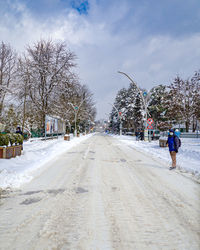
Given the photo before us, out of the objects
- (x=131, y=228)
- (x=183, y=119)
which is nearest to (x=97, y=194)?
(x=131, y=228)

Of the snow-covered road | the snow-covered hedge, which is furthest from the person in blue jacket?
the snow-covered hedge

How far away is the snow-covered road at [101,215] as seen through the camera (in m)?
2.22

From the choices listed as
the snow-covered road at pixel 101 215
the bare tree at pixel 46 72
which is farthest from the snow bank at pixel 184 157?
the bare tree at pixel 46 72

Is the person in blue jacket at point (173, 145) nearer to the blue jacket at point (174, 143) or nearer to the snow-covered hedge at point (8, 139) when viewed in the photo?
the blue jacket at point (174, 143)

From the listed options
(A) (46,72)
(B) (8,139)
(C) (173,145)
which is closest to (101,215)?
(C) (173,145)

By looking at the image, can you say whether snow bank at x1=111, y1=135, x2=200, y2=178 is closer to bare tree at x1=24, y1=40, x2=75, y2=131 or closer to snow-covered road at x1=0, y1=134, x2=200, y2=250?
snow-covered road at x1=0, y1=134, x2=200, y2=250

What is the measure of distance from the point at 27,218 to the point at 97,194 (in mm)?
1553

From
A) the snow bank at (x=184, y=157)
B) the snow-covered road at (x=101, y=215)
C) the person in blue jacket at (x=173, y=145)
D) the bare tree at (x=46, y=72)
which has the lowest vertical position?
the snow bank at (x=184, y=157)

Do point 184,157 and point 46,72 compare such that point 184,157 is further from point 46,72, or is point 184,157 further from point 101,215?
point 46,72

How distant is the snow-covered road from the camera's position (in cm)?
222

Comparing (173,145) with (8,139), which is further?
(8,139)

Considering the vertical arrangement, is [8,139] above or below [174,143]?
above

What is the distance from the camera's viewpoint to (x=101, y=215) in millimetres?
2926

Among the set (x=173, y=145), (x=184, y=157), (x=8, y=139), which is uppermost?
(x=8, y=139)
